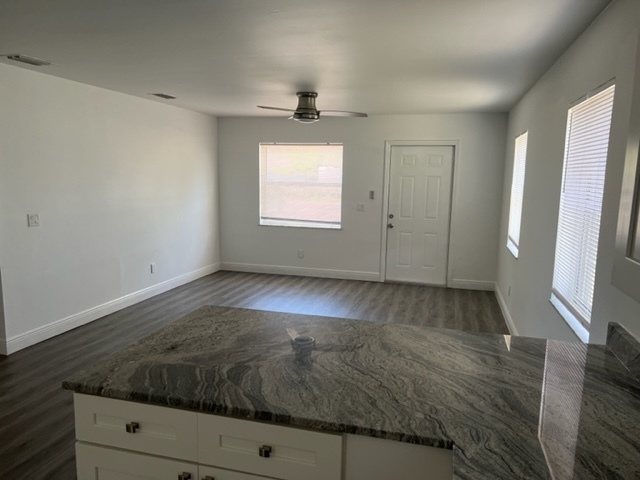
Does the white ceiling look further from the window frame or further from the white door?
the white door

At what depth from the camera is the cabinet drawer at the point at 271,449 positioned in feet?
3.84

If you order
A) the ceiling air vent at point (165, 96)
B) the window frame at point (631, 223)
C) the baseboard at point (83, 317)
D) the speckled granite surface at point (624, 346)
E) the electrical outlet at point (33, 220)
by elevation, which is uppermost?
the ceiling air vent at point (165, 96)

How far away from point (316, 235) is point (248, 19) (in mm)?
4378

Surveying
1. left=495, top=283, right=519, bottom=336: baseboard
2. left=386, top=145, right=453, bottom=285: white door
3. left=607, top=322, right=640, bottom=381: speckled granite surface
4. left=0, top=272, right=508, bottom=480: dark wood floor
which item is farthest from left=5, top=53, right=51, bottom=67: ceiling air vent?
left=495, top=283, right=519, bottom=336: baseboard

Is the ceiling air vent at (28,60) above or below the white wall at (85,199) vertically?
above

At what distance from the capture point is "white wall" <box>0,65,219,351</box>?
11.8ft

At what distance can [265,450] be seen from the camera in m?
1.21

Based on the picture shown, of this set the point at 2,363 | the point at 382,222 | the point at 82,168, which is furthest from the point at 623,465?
the point at 382,222

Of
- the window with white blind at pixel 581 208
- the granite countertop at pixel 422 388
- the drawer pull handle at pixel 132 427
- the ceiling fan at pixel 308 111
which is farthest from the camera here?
the ceiling fan at pixel 308 111

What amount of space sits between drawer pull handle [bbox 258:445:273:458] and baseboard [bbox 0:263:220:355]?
11.2 ft

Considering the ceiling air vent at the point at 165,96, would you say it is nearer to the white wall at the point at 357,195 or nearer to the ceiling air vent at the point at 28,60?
the ceiling air vent at the point at 28,60

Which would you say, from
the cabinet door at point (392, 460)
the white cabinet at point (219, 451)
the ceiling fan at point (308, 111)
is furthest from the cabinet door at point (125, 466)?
the ceiling fan at point (308, 111)

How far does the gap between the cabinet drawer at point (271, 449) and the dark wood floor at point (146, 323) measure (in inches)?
56.6

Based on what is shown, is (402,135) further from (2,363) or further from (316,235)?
(2,363)
